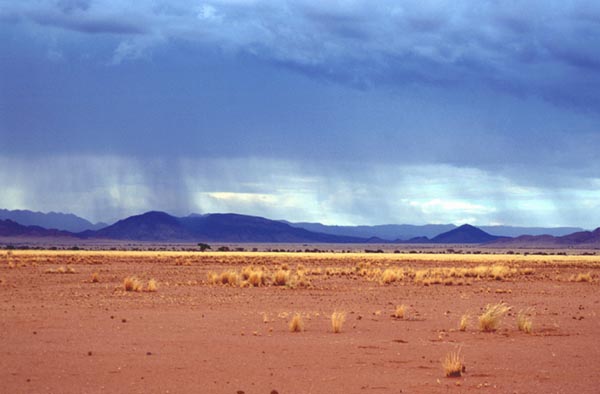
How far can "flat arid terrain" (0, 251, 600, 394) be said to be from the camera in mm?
13898

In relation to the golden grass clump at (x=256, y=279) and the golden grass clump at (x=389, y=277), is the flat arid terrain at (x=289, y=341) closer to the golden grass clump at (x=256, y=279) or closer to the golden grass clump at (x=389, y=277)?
the golden grass clump at (x=256, y=279)

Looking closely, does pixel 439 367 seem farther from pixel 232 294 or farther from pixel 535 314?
pixel 232 294

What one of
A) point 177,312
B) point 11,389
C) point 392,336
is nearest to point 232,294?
point 177,312

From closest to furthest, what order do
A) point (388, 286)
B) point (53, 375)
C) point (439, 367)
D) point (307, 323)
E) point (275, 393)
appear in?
point (275, 393) → point (53, 375) → point (439, 367) → point (307, 323) → point (388, 286)

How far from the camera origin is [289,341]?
739 inches

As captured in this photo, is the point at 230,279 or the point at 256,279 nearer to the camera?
the point at 256,279

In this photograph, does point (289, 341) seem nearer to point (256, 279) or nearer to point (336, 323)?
point (336, 323)

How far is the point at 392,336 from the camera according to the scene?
65.2 ft

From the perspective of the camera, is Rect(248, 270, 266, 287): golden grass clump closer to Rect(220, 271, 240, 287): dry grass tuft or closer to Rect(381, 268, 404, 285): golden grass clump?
Rect(220, 271, 240, 287): dry grass tuft

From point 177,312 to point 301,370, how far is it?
407 inches

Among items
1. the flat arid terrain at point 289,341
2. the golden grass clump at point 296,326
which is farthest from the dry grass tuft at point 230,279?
the golden grass clump at point 296,326

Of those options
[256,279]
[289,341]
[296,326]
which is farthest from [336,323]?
[256,279]

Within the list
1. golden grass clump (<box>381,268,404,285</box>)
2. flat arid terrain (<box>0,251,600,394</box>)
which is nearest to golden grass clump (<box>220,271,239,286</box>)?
flat arid terrain (<box>0,251,600,394</box>)

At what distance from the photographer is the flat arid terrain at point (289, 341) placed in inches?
547
